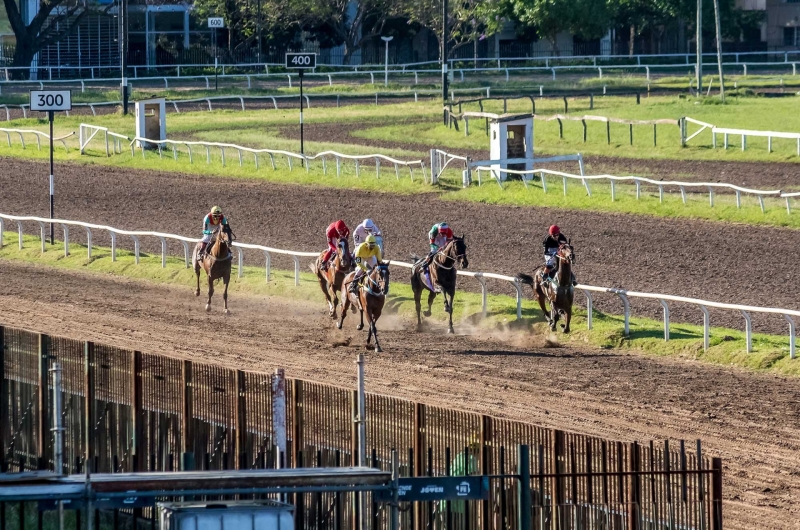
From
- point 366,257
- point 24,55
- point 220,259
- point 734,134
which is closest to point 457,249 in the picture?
point 366,257

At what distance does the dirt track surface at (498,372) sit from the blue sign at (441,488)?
3769 mm

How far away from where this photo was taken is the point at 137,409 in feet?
36.4

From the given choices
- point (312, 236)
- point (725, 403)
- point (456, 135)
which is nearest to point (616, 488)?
point (725, 403)

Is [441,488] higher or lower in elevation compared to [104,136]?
lower

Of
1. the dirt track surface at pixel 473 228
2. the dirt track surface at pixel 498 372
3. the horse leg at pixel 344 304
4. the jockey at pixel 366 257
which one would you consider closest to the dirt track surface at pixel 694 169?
the dirt track surface at pixel 473 228

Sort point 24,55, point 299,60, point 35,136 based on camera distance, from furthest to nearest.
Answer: point 24,55, point 35,136, point 299,60

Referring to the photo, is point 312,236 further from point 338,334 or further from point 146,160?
Answer: point 146,160

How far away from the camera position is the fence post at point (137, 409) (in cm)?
1080

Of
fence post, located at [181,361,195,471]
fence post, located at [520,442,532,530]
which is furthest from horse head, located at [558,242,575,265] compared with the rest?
fence post, located at [520,442,532,530]

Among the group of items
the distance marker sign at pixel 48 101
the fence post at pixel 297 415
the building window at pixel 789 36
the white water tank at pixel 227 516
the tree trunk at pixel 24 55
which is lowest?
the fence post at pixel 297 415

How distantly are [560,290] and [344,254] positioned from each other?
8.66 ft

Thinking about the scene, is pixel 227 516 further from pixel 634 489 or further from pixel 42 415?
pixel 42 415

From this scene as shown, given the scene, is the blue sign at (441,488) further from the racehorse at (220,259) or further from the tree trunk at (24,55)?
the tree trunk at (24,55)

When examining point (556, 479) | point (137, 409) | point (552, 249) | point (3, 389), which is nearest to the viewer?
point (556, 479)
